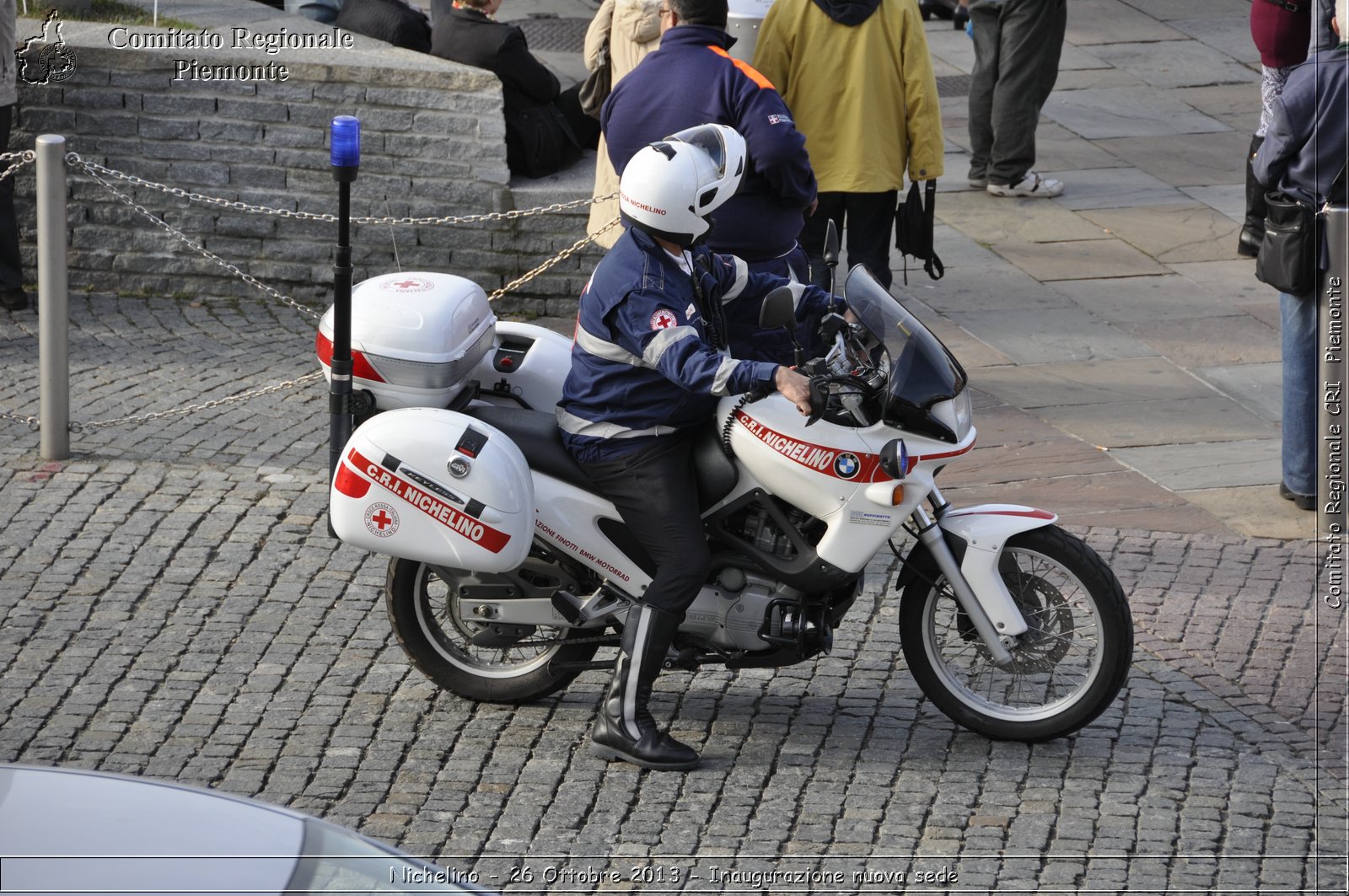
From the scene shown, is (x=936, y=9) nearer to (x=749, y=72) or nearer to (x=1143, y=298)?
(x=1143, y=298)

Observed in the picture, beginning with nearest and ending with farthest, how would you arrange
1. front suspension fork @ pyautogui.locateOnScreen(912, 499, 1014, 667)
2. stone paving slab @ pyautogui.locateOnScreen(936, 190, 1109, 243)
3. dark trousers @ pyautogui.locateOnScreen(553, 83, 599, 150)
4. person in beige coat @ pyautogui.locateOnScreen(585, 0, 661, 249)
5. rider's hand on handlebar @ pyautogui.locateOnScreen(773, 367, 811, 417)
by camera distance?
rider's hand on handlebar @ pyautogui.locateOnScreen(773, 367, 811, 417) < front suspension fork @ pyautogui.locateOnScreen(912, 499, 1014, 667) < person in beige coat @ pyautogui.locateOnScreen(585, 0, 661, 249) < dark trousers @ pyautogui.locateOnScreen(553, 83, 599, 150) < stone paving slab @ pyautogui.locateOnScreen(936, 190, 1109, 243)

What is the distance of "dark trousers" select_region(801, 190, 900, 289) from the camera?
7.69 m

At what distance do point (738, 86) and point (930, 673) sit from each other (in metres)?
2.41

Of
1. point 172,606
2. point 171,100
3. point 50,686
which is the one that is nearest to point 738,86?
point 172,606

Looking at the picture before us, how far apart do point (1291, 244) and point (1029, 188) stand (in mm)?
4238

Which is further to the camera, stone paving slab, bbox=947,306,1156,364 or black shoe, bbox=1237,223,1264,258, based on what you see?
black shoe, bbox=1237,223,1264,258

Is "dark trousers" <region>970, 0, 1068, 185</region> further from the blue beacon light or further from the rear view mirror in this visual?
the rear view mirror

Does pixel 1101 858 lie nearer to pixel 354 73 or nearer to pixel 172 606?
pixel 172 606

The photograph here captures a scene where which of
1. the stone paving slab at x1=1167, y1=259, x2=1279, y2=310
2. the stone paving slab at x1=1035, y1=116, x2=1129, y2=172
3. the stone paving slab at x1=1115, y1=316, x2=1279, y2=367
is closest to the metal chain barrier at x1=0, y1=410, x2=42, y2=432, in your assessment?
the stone paving slab at x1=1115, y1=316, x2=1279, y2=367

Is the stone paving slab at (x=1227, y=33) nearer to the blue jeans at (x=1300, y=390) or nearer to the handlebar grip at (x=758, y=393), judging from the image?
the blue jeans at (x=1300, y=390)

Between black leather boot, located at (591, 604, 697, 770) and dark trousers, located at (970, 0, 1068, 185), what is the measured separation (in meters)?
6.36

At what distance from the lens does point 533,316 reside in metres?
8.66

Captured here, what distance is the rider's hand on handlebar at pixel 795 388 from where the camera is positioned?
163 inches

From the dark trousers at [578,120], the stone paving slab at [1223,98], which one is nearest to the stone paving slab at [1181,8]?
the stone paving slab at [1223,98]
